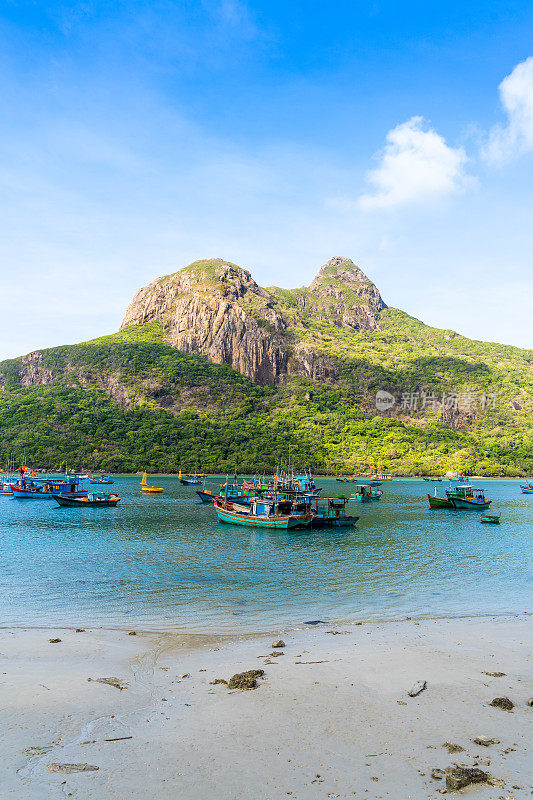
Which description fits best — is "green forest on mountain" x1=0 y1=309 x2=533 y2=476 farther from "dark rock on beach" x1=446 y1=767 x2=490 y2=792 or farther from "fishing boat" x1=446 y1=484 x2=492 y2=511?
"dark rock on beach" x1=446 y1=767 x2=490 y2=792

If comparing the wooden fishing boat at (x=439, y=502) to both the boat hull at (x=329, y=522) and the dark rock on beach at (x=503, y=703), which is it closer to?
the boat hull at (x=329, y=522)

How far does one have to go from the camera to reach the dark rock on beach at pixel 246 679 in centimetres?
1120

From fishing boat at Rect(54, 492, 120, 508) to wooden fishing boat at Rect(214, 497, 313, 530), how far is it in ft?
70.5

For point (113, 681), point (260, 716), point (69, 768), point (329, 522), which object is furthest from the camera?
point (329, 522)

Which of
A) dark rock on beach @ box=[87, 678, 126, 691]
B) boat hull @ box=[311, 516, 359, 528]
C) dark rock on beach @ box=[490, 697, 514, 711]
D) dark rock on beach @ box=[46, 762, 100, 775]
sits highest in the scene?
dark rock on beach @ box=[46, 762, 100, 775]

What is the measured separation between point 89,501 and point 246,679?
57905 mm

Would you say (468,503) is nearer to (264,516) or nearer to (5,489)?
(264,516)

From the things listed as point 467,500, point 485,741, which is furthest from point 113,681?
point 467,500

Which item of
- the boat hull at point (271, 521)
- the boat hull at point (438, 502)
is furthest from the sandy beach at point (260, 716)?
the boat hull at point (438, 502)

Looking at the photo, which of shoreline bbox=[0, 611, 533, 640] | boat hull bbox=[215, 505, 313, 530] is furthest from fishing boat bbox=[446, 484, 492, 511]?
shoreline bbox=[0, 611, 533, 640]

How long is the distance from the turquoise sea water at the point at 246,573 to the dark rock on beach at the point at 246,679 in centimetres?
486

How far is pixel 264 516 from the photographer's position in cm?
4506

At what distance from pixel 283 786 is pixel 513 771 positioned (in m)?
3.54

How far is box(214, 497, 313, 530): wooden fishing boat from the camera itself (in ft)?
144
